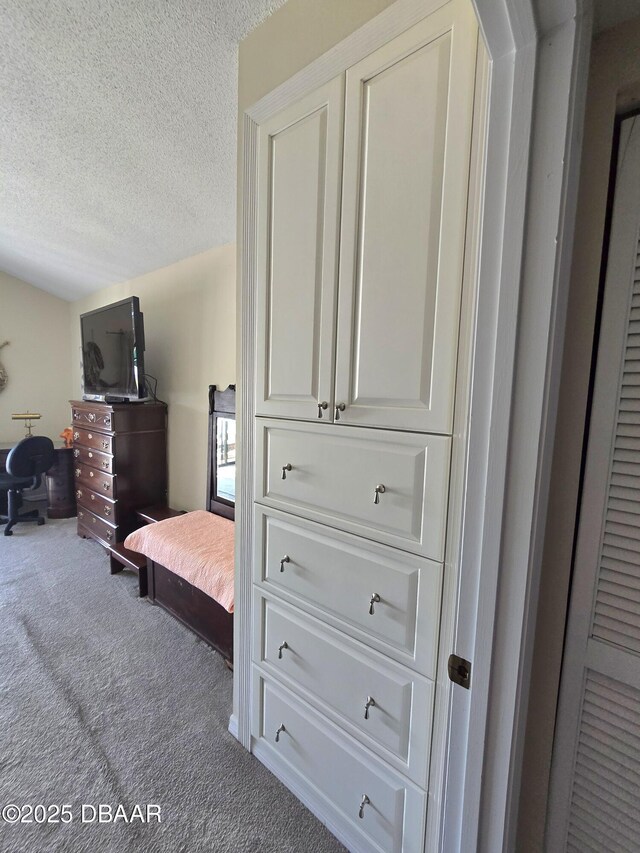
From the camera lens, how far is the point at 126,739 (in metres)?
→ 1.51

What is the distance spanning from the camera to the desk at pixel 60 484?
398cm

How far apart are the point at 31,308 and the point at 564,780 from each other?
5.91 metres

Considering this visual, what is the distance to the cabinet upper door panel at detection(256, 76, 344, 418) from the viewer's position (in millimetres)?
991

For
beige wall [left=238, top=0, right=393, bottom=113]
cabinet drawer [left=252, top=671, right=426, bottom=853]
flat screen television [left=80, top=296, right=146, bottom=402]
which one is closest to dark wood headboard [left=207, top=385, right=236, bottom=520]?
flat screen television [left=80, top=296, right=146, bottom=402]

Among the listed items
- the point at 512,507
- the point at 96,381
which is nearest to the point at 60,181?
the point at 96,381

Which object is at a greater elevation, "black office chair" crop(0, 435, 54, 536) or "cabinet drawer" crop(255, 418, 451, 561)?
"cabinet drawer" crop(255, 418, 451, 561)

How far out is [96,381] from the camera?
345cm

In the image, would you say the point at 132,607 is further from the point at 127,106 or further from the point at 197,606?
the point at 127,106

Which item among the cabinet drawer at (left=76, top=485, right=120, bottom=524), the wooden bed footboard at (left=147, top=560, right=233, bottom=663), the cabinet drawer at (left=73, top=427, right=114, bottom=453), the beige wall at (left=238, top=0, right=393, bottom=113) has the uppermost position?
the beige wall at (left=238, top=0, right=393, bottom=113)

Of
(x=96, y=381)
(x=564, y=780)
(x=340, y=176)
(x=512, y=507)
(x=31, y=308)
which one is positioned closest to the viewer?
(x=512, y=507)

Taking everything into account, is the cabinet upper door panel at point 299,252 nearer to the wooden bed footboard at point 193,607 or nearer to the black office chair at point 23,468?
the wooden bed footboard at point 193,607

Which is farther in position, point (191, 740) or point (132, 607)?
point (132, 607)

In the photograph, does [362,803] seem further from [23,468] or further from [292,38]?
[23,468]

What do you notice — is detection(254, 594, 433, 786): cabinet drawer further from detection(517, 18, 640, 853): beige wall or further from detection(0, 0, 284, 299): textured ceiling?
detection(0, 0, 284, 299): textured ceiling
